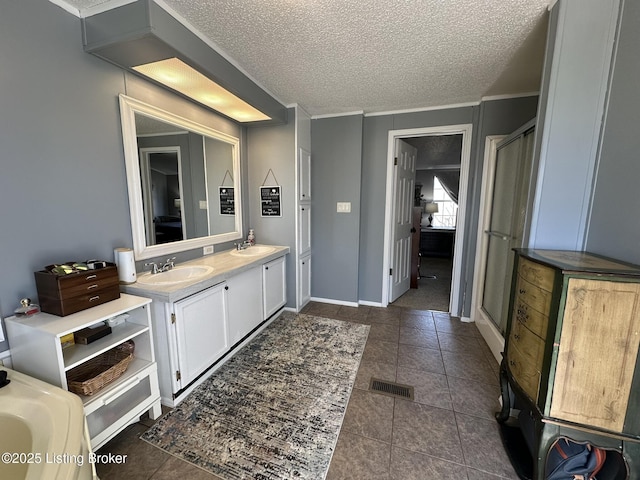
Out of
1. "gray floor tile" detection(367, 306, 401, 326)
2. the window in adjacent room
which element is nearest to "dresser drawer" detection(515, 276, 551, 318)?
"gray floor tile" detection(367, 306, 401, 326)

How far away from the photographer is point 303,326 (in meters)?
2.82

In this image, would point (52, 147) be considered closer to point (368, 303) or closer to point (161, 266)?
point (161, 266)

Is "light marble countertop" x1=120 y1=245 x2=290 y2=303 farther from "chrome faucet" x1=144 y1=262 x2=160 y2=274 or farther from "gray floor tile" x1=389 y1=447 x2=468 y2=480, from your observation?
"gray floor tile" x1=389 y1=447 x2=468 y2=480

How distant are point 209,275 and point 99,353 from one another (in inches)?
28.7

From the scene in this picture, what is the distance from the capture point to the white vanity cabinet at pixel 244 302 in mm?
2174

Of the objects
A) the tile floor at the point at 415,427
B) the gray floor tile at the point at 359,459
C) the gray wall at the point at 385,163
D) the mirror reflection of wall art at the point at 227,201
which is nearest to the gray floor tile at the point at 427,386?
the tile floor at the point at 415,427

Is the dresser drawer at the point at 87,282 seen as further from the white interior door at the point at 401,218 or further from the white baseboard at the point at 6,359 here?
the white interior door at the point at 401,218

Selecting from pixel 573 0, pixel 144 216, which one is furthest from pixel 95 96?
pixel 573 0

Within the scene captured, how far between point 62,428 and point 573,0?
300 cm

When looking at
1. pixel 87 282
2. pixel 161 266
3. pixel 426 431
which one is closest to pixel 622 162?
pixel 426 431

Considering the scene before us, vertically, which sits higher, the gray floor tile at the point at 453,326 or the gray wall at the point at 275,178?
the gray wall at the point at 275,178

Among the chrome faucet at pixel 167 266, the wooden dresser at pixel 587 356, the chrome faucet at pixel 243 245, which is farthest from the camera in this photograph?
the chrome faucet at pixel 243 245

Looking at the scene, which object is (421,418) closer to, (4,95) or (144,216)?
(144,216)

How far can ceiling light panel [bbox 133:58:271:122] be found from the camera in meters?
1.69
